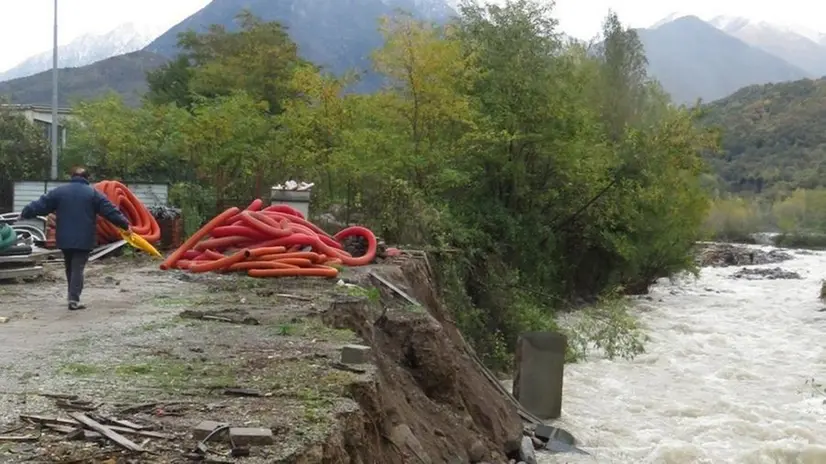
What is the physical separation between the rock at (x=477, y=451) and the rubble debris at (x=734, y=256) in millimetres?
43272

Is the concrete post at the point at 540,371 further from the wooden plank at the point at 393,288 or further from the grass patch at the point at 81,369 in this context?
the grass patch at the point at 81,369

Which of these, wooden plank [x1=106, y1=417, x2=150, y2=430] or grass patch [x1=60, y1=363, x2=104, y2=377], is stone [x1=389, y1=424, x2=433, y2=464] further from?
wooden plank [x1=106, y1=417, x2=150, y2=430]

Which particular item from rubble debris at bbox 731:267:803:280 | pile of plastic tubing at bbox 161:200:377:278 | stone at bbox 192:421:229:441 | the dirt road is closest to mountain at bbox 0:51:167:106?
rubble debris at bbox 731:267:803:280

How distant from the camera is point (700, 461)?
39.2ft

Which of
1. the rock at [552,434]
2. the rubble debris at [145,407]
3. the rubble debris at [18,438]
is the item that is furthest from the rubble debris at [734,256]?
the rubble debris at [18,438]

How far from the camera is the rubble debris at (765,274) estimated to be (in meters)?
42.2

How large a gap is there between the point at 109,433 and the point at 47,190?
1436 centimetres

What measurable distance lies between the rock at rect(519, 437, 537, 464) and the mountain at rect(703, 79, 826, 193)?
88.6 m

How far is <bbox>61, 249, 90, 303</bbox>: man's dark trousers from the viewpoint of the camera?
9.11 m

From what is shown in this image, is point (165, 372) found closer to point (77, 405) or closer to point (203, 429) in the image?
point (77, 405)

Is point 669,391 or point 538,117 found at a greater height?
point 538,117

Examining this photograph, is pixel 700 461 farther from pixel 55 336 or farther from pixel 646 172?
pixel 646 172

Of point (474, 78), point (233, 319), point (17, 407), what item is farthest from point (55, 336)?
point (474, 78)

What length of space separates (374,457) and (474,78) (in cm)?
1794
